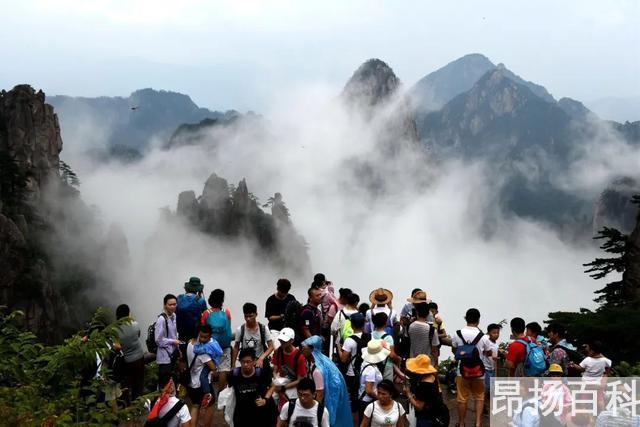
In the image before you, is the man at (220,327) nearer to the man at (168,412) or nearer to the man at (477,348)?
the man at (168,412)

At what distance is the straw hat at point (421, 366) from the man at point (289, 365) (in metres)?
1.51

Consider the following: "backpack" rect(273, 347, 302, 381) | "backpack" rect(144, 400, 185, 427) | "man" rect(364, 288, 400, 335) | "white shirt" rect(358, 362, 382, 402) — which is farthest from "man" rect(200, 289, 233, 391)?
"white shirt" rect(358, 362, 382, 402)

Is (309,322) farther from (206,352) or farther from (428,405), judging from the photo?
(428,405)

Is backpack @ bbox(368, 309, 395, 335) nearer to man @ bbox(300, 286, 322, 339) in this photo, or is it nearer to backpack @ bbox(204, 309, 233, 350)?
man @ bbox(300, 286, 322, 339)

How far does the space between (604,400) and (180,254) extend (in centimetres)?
12302

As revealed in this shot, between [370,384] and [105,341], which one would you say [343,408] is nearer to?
[370,384]

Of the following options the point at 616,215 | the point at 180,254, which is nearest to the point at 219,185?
the point at 180,254

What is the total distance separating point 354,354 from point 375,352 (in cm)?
79

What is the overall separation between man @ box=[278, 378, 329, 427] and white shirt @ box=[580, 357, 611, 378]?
488 cm

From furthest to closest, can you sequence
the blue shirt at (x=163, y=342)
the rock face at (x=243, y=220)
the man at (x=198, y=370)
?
the rock face at (x=243, y=220), the blue shirt at (x=163, y=342), the man at (x=198, y=370)

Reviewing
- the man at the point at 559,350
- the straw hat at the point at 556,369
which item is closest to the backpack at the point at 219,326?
the straw hat at the point at 556,369

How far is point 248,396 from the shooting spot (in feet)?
23.8

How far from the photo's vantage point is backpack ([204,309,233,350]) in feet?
29.7

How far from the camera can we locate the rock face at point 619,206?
369 ft
